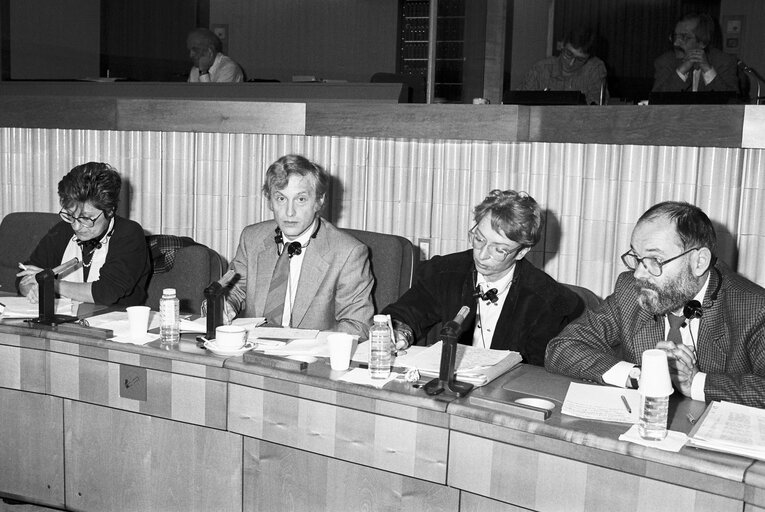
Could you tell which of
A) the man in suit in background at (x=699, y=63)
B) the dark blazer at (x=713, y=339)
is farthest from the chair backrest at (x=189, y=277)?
the man in suit in background at (x=699, y=63)

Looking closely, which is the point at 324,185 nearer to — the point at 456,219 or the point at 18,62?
the point at 456,219

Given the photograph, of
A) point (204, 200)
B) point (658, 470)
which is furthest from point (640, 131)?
point (204, 200)

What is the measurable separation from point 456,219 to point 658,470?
6.31 feet

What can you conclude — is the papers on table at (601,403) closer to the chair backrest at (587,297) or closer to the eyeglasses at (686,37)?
the chair backrest at (587,297)

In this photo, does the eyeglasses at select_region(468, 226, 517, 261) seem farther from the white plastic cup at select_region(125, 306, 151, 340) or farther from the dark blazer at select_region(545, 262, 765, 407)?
the white plastic cup at select_region(125, 306, 151, 340)

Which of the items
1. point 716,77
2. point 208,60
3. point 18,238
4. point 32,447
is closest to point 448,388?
point 32,447

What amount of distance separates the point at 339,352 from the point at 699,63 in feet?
11.6

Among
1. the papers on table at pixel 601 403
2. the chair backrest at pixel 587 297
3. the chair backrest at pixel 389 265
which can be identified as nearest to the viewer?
the papers on table at pixel 601 403

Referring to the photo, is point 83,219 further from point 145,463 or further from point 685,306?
point 685,306

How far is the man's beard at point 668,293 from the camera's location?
6.98ft

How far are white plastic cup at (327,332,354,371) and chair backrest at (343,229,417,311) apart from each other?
924mm

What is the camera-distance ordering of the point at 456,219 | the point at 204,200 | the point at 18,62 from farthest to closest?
the point at 18,62 < the point at 204,200 < the point at 456,219

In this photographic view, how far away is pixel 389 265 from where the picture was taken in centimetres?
307

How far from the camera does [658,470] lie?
161 centimetres
